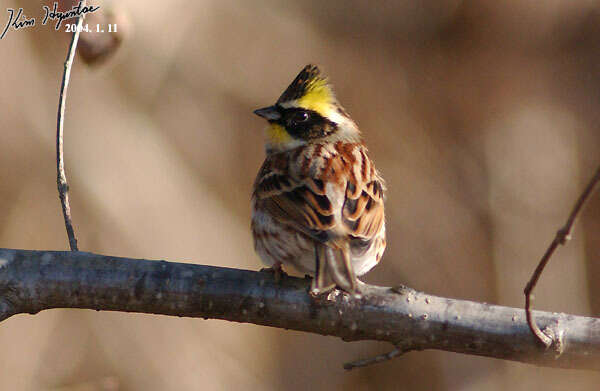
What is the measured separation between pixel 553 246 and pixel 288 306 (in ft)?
3.43

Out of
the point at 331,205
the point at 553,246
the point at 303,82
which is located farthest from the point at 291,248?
the point at 553,246

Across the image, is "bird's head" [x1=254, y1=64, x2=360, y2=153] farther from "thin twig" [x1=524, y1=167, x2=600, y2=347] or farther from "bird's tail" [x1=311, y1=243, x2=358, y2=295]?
"thin twig" [x1=524, y1=167, x2=600, y2=347]

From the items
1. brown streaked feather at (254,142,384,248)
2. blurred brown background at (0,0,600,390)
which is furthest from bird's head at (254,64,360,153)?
blurred brown background at (0,0,600,390)

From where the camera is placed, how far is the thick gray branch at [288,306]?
2771mm

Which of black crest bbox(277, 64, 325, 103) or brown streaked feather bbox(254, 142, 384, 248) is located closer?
brown streaked feather bbox(254, 142, 384, 248)

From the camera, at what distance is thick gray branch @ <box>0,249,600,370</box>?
2.77 m

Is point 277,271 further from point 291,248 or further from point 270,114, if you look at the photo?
point 270,114

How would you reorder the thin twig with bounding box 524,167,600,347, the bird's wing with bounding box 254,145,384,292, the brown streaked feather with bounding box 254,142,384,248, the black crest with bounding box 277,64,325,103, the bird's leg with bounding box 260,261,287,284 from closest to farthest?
the thin twig with bounding box 524,167,600,347, the bird's leg with bounding box 260,261,287,284, the bird's wing with bounding box 254,145,384,292, the brown streaked feather with bounding box 254,142,384,248, the black crest with bounding box 277,64,325,103

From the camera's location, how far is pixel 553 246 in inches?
85.7

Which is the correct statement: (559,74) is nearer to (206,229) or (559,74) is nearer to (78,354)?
(206,229)

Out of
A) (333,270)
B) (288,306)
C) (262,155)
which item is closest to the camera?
(288,306)

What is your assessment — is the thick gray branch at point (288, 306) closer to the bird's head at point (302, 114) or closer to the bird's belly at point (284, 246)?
the bird's belly at point (284, 246)

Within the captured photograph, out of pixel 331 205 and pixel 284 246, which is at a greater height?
pixel 331 205

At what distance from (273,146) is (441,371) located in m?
3.22
